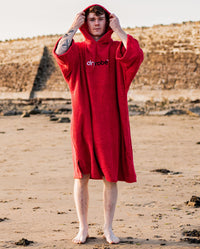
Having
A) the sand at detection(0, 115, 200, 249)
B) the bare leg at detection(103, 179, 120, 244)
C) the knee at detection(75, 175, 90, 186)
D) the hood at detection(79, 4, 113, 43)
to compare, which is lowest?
the sand at detection(0, 115, 200, 249)

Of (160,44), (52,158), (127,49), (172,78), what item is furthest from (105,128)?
(160,44)

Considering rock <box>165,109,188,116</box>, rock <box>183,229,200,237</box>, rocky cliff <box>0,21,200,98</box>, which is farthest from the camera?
rocky cliff <box>0,21,200,98</box>

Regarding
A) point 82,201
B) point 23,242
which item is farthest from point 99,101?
point 23,242

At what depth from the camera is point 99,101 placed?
4.50 metres

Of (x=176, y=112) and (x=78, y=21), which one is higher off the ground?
(x=78, y=21)

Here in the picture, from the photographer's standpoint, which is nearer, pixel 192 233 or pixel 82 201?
pixel 82 201

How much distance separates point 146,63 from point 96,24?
37206mm

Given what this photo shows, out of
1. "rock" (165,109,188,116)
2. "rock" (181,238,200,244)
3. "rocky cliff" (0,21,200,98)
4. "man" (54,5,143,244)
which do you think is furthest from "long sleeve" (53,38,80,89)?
"rocky cliff" (0,21,200,98)

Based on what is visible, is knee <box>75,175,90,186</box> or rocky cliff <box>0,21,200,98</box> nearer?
knee <box>75,175,90,186</box>

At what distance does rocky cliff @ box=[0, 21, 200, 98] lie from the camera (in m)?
39.4

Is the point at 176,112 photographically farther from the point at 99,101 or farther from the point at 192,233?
the point at 99,101

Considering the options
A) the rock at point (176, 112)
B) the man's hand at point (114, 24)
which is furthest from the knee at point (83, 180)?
the rock at point (176, 112)

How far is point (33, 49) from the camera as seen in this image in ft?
167

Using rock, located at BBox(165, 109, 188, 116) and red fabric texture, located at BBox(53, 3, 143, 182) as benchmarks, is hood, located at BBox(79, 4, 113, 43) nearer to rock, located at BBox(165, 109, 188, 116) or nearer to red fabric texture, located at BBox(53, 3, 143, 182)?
red fabric texture, located at BBox(53, 3, 143, 182)
